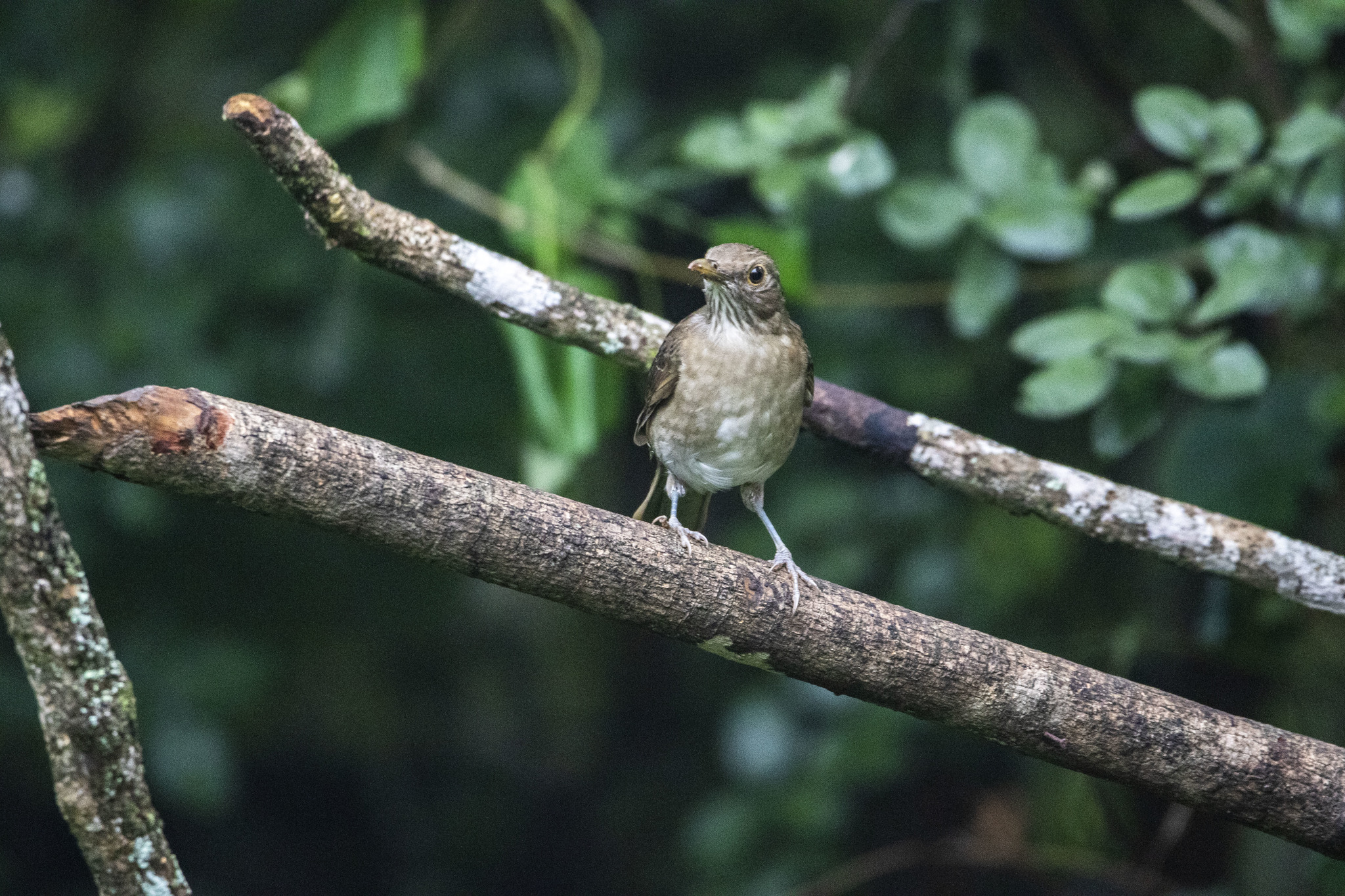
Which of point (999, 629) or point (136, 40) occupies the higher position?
point (136, 40)

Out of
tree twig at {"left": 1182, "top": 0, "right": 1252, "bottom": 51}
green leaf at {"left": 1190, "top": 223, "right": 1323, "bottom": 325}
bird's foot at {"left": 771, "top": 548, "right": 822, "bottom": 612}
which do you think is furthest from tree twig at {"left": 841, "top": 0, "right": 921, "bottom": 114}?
bird's foot at {"left": 771, "top": 548, "right": 822, "bottom": 612}

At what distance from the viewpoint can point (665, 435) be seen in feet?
9.98

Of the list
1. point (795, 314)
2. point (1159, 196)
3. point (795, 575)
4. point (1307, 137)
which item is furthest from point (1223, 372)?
point (795, 314)

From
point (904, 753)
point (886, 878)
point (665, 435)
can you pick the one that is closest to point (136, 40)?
point (665, 435)

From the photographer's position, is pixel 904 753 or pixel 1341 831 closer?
pixel 1341 831

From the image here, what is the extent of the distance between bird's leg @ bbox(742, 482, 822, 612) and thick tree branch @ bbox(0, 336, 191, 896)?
1090mm

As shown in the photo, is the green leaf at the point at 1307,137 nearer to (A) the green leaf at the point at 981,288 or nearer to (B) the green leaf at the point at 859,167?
(A) the green leaf at the point at 981,288

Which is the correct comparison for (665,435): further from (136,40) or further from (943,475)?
(136,40)

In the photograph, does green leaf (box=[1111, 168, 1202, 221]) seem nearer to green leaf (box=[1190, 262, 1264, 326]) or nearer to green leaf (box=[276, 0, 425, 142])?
green leaf (box=[1190, 262, 1264, 326])

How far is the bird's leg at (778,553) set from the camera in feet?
7.24

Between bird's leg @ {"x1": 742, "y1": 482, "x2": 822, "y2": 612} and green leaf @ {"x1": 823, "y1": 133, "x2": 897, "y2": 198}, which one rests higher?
green leaf @ {"x1": 823, "y1": 133, "x2": 897, "y2": 198}

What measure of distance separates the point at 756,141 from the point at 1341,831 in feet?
6.99

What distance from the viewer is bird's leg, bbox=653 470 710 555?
8.63 ft

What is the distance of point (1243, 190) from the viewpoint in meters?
2.90
